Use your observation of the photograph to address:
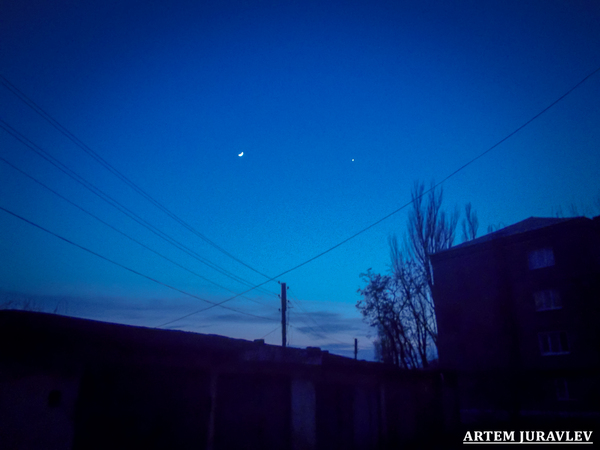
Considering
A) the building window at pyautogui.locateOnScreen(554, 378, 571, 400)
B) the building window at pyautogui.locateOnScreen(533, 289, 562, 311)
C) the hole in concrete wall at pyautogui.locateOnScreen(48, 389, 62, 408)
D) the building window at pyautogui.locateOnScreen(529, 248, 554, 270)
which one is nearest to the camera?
the hole in concrete wall at pyautogui.locateOnScreen(48, 389, 62, 408)

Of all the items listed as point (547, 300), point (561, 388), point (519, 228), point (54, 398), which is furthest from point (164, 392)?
point (519, 228)

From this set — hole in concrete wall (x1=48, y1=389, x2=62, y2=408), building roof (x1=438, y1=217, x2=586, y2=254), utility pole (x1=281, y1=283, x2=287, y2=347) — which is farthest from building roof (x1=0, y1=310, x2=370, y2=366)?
building roof (x1=438, y1=217, x2=586, y2=254)

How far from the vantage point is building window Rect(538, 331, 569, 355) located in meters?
23.8

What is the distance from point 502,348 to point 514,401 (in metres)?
3.97

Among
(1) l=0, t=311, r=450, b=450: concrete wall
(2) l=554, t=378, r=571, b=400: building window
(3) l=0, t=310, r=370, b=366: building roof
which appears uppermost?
(3) l=0, t=310, r=370, b=366: building roof

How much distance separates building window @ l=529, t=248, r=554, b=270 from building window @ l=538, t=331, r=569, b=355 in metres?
4.50

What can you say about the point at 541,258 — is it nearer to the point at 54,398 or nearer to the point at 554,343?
the point at 554,343

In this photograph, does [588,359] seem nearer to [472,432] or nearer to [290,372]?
[472,432]

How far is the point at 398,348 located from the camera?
29125 millimetres

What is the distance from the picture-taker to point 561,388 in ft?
76.4

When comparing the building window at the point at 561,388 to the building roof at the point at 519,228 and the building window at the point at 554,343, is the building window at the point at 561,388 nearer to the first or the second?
the building window at the point at 554,343

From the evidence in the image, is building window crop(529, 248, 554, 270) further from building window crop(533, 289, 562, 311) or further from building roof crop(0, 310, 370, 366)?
building roof crop(0, 310, 370, 366)

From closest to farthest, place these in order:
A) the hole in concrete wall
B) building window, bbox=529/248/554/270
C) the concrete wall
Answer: the concrete wall < the hole in concrete wall < building window, bbox=529/248/554/270

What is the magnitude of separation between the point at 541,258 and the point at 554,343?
566 centimetres
